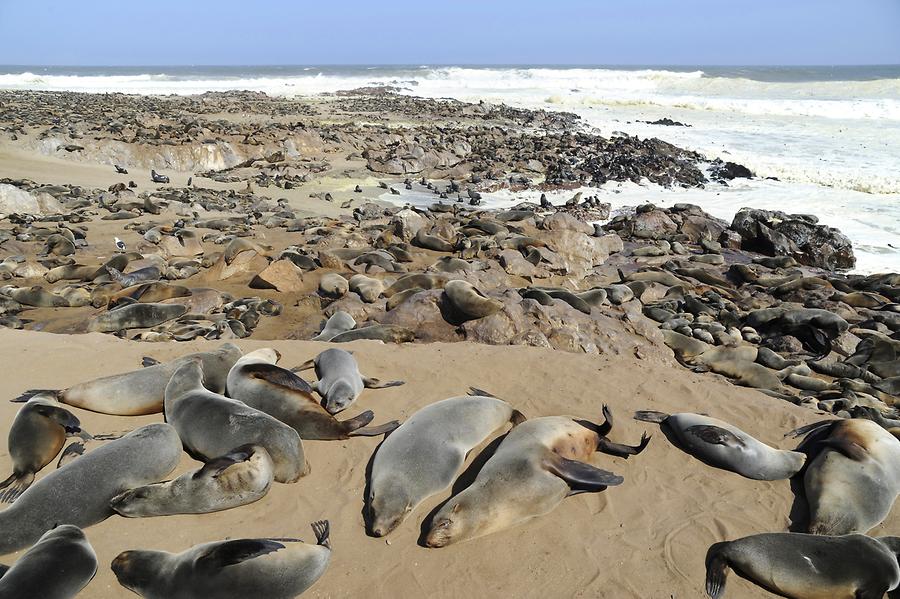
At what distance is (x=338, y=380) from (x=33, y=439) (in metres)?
1.86

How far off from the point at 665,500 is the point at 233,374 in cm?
291

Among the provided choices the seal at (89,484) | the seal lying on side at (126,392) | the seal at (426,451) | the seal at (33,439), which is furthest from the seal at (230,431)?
the seal at (33,439)

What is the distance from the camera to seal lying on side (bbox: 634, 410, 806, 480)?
362cm

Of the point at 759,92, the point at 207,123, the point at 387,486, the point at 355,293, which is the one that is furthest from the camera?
the point at 759,92

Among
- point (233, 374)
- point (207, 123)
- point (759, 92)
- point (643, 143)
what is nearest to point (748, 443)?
point (233, 374)

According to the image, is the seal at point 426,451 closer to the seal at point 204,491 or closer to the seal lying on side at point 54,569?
the seal at point 204,491

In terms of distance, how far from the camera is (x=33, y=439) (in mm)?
3488

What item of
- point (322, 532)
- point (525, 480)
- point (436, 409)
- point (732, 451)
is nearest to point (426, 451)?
point (436, 409)

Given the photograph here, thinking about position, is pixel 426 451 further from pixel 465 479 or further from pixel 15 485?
pixel 15 485

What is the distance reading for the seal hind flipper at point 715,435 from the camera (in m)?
3.72

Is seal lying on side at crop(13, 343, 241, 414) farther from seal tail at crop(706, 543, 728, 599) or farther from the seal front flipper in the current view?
seal tail at crop(706, 543, 728, 599)

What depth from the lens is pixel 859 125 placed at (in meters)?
27.0

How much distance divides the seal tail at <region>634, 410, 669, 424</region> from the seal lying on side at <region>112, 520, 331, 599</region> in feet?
7.94

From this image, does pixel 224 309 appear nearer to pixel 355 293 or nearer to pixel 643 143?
pixel 355 293
